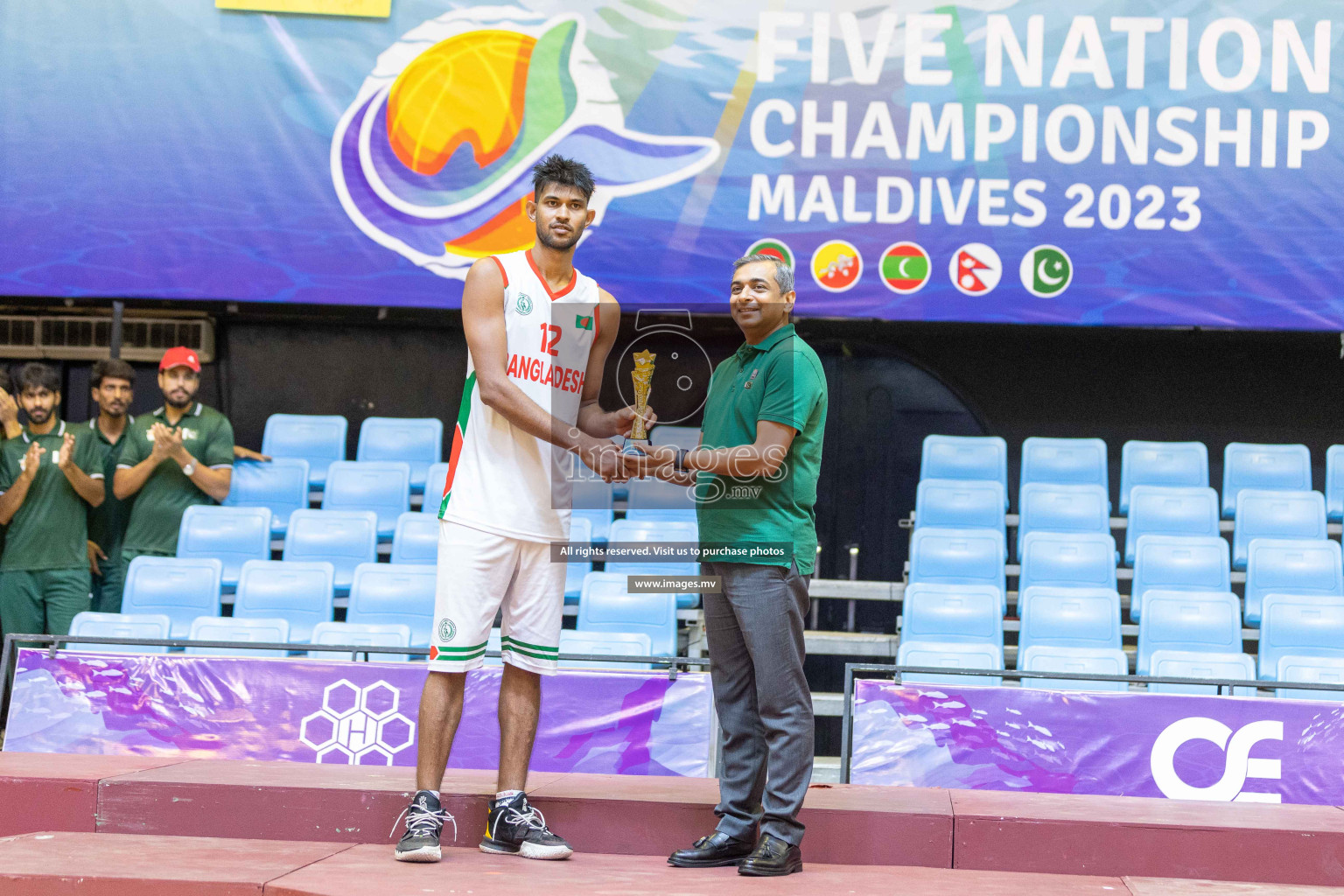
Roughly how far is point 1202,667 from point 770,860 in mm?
3128

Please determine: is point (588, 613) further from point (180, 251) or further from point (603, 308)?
point (180, 251)

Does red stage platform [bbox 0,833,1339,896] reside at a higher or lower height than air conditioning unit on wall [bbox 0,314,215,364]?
lower

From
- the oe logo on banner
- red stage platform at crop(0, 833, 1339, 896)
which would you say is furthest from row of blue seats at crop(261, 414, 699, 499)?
red stage platform at crop(0, 833, 1339, 896)

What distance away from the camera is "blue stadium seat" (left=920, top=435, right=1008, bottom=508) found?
7.66 metres

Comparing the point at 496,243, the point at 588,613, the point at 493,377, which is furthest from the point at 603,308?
the point at 496,243

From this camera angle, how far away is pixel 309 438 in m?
8.05

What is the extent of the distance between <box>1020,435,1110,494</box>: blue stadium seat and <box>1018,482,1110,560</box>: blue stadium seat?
384 millimetres

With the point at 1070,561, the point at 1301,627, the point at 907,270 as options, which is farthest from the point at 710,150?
the point at 1301,627

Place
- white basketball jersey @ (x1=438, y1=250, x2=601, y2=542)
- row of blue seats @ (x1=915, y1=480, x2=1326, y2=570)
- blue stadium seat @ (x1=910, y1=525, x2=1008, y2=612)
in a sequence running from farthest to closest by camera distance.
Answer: row of blue seats @ (x1=915, y1=480, x2=1326, y2=570) < blue stadium seat @ (x1=910, y1=525, x2=1008, y2=612) < white basketball jersey @ (x1=438, y1=250, x2=601, y2=542)

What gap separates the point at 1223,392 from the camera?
8.29 metres

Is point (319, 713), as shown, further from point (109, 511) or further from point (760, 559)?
point (109, 511)

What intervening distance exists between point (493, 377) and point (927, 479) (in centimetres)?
474

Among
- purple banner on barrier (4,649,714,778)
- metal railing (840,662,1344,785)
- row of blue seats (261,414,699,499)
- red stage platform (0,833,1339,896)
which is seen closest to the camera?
red stage platform (0,833,1339,896)

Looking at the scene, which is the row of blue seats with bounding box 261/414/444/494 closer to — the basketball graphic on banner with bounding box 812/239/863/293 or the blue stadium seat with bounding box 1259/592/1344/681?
the basketball graphic on banner with bounding box 812/239/863/293
